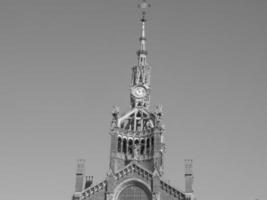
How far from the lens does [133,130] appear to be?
236 ft

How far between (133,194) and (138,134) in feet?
37.5

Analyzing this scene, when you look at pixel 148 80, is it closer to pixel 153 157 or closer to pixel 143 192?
pixel 153 157

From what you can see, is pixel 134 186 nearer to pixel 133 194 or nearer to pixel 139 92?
pixel 133 194

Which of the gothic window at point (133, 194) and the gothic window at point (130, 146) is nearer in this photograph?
the gothic window at point (133, 194)

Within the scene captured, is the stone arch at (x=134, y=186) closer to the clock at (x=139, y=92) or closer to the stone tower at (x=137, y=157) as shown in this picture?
the stone tower at (x=137, y=157)

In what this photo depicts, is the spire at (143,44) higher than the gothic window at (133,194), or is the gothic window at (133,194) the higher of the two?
the spire at (143,44)

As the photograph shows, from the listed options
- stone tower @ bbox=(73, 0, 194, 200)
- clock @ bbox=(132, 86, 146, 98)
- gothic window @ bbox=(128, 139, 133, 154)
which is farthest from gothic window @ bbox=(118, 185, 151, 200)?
clock @ bbox=(132, 86, 146, 98)

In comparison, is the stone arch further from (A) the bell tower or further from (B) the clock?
(B) the clock

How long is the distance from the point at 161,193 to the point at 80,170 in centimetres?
1094

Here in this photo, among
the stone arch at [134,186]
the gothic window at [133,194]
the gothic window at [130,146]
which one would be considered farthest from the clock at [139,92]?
the gothic window at [133,194]

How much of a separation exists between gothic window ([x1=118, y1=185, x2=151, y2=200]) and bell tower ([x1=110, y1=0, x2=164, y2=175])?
316cm

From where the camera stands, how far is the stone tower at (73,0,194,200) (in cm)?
6144

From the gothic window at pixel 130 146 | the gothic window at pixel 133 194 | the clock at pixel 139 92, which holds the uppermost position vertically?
the clock at pixel 139 92

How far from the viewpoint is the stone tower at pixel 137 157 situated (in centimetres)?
6144
